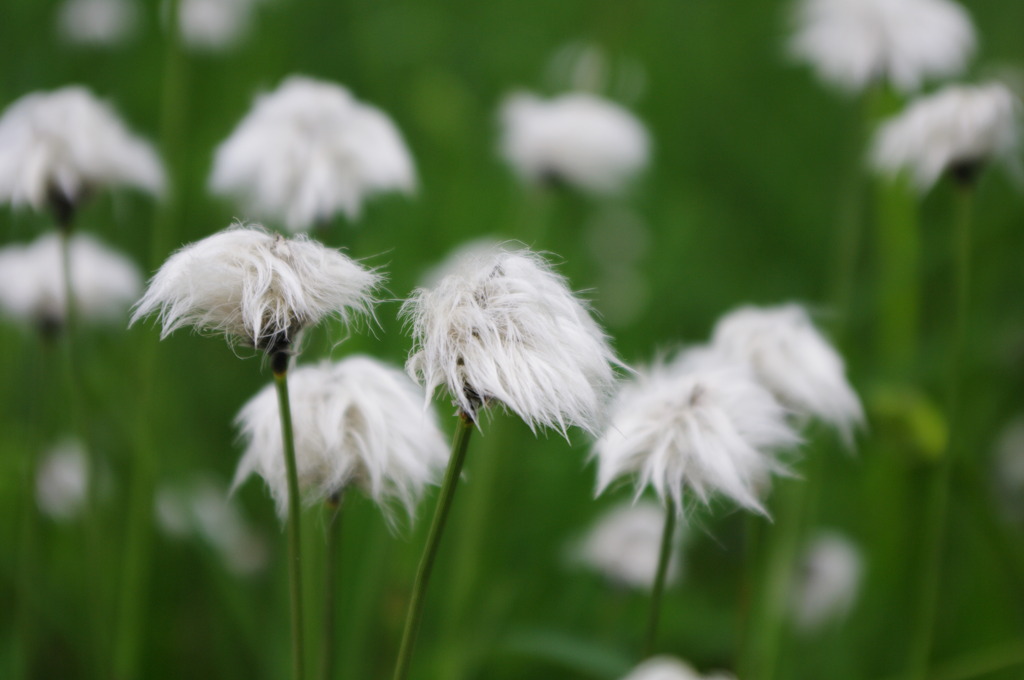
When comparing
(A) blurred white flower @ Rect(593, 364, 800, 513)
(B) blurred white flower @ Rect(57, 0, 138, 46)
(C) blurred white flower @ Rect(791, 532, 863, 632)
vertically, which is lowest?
(C) blurred white flower @ Rect(791, 532, 863, 632)

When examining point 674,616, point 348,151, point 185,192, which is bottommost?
point 674,616

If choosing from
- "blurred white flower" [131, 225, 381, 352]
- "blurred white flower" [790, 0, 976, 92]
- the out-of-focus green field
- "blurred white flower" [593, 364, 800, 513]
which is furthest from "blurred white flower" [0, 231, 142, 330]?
"blurred white flower" [790, 0, 976, 92]

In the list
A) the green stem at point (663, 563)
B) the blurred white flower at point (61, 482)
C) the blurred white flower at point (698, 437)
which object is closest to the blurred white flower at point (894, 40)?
the blurred white flower at point (698, 437)

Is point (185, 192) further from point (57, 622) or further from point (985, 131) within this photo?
point (985, 131)

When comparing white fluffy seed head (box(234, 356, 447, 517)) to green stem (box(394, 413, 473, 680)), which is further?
white fluffy seed head (box(234, 356, 447, 517))

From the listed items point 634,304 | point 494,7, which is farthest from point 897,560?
point 494,7

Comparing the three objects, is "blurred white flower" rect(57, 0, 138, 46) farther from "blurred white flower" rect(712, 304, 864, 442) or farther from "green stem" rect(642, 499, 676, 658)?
"green stem" rect(642, 499, 676, 658)

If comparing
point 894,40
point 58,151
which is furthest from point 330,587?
point 894,40

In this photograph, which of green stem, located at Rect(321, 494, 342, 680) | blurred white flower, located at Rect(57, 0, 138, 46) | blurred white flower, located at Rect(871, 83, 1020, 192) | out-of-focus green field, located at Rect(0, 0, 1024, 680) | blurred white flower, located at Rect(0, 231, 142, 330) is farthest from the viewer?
blurred white flower, located at Rect(57, 0, 138, 46)
